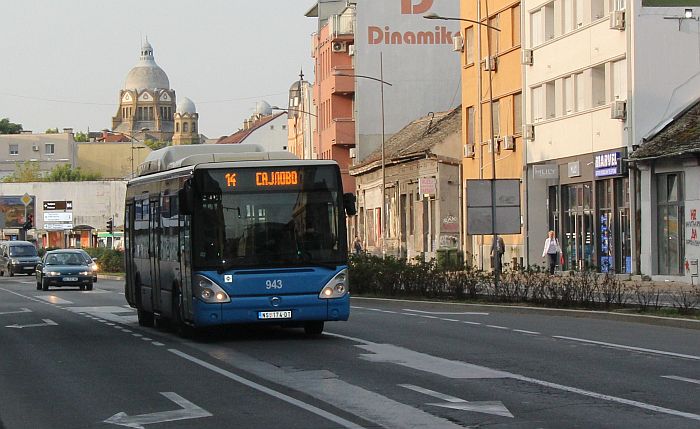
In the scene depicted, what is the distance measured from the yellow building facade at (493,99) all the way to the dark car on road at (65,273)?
15.4 m

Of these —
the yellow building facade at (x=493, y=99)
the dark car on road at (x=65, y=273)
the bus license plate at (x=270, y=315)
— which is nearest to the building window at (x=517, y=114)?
the yellow building facade at (x=493, y=99)

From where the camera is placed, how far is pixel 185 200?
23.2 meters

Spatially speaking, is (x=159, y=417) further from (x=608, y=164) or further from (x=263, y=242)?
(x=608, y=164)

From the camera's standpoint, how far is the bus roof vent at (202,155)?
81.2 feet

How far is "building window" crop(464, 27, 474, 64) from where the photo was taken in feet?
214

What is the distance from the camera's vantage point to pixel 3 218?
15075 cm

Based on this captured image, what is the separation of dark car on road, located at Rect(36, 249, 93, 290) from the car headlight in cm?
3385

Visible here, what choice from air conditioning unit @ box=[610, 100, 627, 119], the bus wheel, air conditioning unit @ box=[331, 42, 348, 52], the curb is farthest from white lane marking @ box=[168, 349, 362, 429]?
air conditioning unit @ box=[331, 42, 348, 52]

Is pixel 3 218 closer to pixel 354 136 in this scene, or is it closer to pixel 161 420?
pixel 354 136

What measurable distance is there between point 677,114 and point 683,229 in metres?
4.37

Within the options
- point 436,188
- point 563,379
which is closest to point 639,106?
point 436,188

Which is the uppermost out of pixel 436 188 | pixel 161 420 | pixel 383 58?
pixel 383 58

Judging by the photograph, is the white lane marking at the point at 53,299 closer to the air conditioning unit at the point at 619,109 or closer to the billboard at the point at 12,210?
the air conditioning unit at the point at 619,109

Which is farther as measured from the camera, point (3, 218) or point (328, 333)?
point (3, 218)
